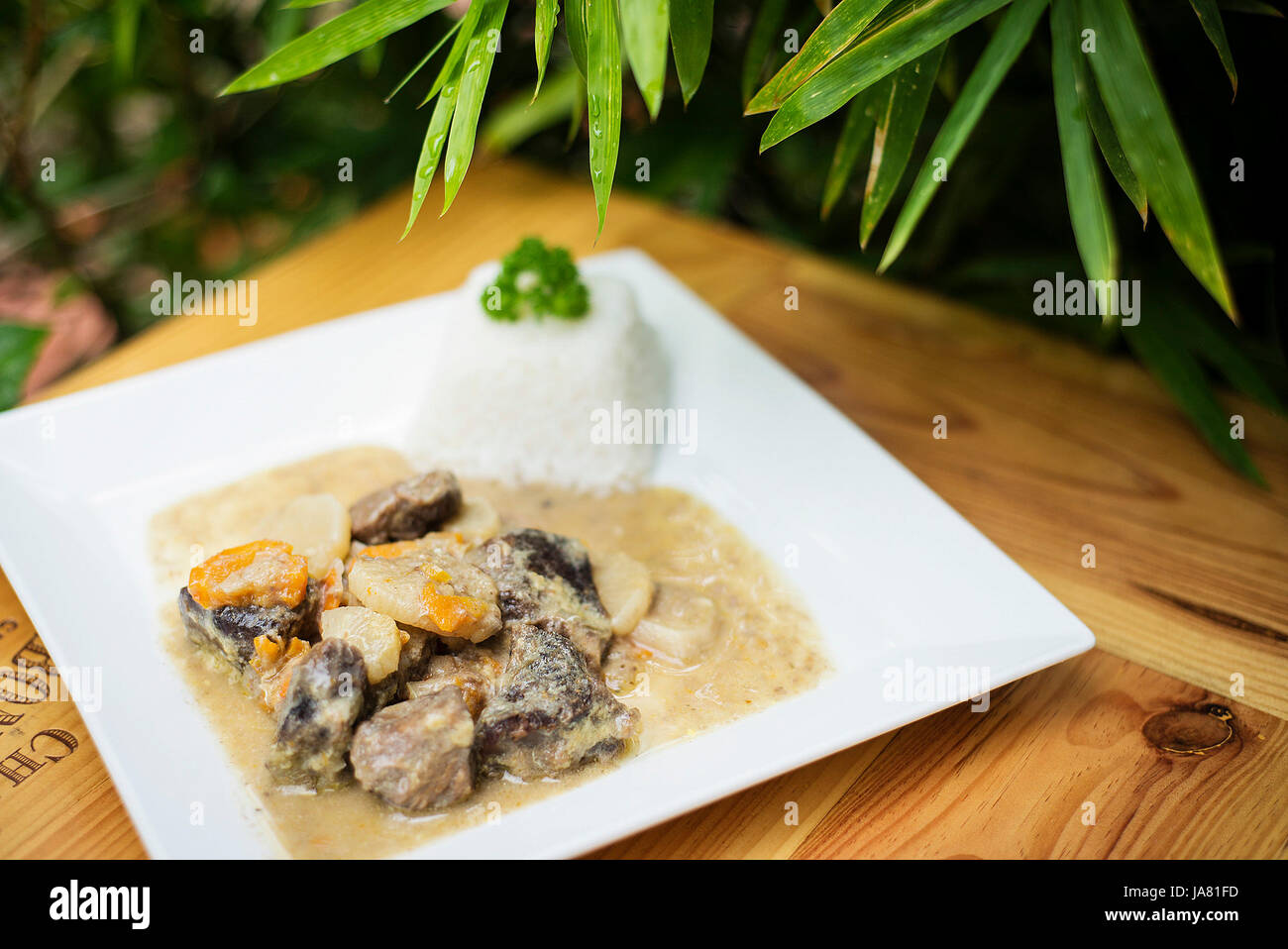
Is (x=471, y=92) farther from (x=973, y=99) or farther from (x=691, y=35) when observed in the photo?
(x=973, y=99)

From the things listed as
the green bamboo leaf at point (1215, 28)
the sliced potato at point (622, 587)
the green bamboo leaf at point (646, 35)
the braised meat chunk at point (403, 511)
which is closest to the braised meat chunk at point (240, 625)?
the braised meat chunk at point (403, 511)

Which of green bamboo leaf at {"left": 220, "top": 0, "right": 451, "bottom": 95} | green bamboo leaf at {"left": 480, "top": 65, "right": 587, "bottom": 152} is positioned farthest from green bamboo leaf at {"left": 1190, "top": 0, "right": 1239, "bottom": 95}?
green bamboo leaf at {"left": 480, "top": 65, "right": 587, "bottom": 152}

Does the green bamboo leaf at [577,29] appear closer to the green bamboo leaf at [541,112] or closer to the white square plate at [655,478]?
the white square plate at [655,478]

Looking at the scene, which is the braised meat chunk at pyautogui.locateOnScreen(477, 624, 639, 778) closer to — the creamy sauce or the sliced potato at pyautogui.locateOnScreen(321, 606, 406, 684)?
the creamy sauce

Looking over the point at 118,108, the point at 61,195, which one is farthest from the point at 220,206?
the point at 118,108

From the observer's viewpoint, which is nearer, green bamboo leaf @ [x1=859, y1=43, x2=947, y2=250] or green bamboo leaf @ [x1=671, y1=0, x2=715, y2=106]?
green bamboo leaf @ [x1=671, y1=0, x2=715, y2=106]

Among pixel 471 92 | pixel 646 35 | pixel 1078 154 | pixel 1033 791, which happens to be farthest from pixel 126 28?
pixel 1033 791

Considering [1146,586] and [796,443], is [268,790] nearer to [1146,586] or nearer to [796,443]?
[796,443]
